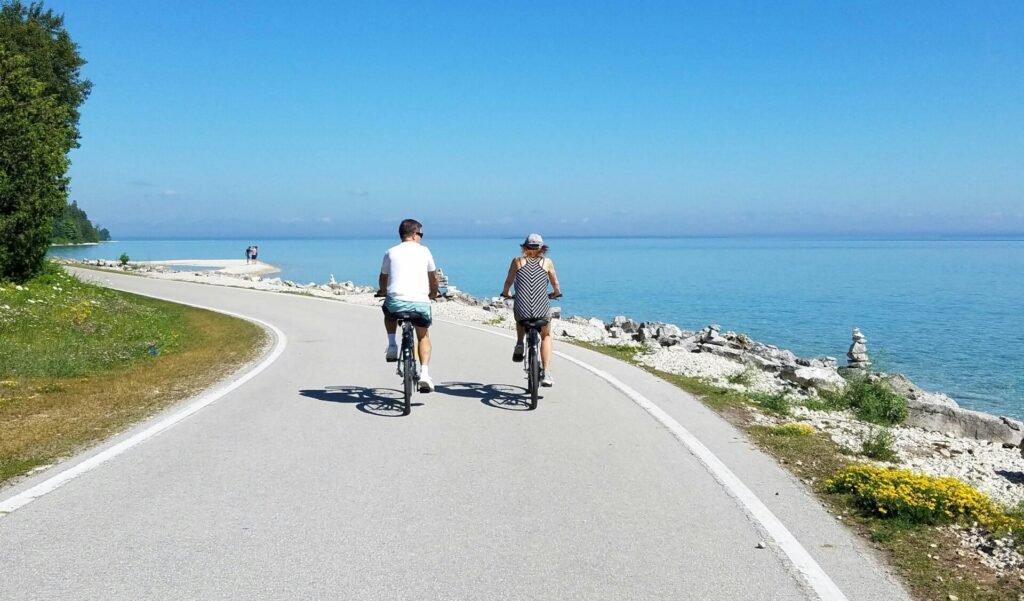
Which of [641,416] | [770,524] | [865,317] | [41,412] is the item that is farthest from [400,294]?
[865,317]

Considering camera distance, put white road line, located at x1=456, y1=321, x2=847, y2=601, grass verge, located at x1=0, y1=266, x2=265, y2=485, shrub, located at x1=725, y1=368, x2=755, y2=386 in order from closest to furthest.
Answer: white road line, located at x1=456, y1=321, x2=847, y2=601 → grass verge, located at x1=0, y1=266, x2=265, y2=485 → shrub, located at x1=725, y1=368, x2=755, y2=386

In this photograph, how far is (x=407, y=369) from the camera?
9.21 metres

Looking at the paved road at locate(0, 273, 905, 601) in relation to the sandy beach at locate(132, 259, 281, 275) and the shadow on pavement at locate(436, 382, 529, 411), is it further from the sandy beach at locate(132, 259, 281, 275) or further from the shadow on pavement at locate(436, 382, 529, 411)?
the sandy beach at locate(132, 259, 281, 275)

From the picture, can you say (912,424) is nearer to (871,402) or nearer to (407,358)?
(871,402)

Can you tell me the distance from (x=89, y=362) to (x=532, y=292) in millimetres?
8042

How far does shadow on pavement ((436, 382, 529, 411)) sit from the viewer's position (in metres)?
9.95

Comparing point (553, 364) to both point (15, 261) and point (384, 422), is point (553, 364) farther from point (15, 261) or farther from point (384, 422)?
point (15, 261)

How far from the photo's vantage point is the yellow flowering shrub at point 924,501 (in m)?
5.74

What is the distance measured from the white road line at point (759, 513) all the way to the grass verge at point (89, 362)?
5851 mm

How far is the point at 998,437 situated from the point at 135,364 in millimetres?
14104

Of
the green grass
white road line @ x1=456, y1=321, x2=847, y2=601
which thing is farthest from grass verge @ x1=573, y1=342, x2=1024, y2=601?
the green grass

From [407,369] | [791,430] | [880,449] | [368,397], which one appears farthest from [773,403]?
[368,397]

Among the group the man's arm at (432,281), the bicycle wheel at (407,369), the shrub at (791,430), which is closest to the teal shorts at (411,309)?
the bicycle wheel at (407,369)

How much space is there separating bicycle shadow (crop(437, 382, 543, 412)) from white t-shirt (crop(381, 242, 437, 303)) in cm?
175
